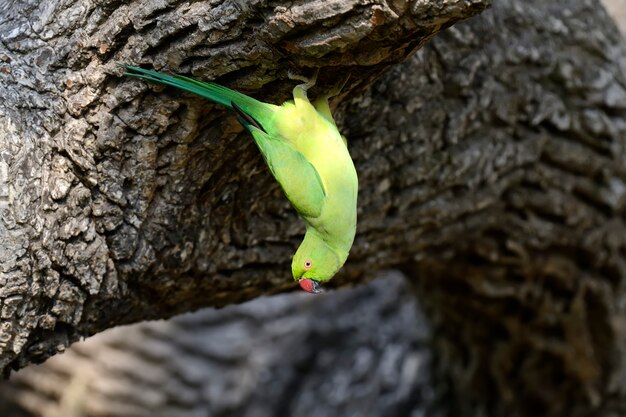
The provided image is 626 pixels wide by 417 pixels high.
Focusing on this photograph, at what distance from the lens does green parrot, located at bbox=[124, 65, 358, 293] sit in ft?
5.80

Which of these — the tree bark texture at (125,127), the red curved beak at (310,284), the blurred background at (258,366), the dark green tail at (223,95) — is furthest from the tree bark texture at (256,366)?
the dark green tail at (223,95)

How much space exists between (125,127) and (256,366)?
2.81 m

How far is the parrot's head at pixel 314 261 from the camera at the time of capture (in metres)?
1.78

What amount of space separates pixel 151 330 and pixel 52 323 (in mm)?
2476

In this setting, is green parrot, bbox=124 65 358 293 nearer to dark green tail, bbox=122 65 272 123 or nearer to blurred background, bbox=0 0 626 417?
dark green tail, bbox=122 65 272 123

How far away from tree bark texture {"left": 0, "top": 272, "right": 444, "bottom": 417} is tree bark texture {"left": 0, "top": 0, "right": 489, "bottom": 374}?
2277mm

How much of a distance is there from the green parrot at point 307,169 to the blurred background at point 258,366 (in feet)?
8.39

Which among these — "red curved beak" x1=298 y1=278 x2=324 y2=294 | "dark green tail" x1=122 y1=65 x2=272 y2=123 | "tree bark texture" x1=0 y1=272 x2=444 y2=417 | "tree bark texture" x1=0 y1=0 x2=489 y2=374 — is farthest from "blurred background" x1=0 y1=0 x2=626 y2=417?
"dark green tail" x1=122 y1=65 x2=272 y2=123

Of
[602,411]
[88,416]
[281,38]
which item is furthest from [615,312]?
[88,416]

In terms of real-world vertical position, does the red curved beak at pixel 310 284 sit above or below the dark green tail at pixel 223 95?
below

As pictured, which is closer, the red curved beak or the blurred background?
the red curved beak

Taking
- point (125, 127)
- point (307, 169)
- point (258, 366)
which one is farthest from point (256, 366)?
point (307, 169)

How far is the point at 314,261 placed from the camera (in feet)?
5.84

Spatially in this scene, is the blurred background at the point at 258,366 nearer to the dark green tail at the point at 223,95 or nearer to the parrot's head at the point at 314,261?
the parrot's head at the point at 314,261
